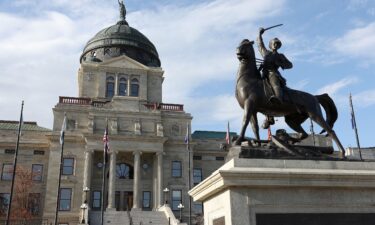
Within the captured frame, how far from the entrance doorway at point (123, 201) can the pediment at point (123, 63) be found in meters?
18.5

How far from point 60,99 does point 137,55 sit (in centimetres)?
1576

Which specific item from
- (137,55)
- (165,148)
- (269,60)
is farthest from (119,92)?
(269,60)

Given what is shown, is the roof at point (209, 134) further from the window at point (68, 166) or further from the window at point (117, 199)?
the window at point (68, 166)

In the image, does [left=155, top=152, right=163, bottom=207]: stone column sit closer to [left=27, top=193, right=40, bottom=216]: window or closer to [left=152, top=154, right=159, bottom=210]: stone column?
[left=152, top=154, right=159, bottom=210]: stone column

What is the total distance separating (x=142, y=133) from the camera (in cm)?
5112

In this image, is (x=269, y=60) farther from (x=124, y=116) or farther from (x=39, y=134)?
(x=39, y=134)

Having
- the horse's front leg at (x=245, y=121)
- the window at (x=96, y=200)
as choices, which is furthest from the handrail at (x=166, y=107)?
the horse's front leg at (x=245, y=121)

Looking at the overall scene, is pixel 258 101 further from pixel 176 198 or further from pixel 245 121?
pixel 176 198

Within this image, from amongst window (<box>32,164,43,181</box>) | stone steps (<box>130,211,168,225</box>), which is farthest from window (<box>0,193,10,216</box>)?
stone steps (<box>130,211,168,225</box>)

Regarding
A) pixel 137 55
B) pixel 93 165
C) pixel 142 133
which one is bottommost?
pixel 93 165

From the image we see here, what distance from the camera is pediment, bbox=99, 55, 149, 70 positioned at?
6019 cm

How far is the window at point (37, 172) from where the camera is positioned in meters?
51.8

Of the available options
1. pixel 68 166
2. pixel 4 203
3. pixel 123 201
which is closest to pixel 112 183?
pixel 123 201

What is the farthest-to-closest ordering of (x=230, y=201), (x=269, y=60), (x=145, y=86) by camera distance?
(x=145, y=86), (x=269, y=60), (x=230, y=201)
